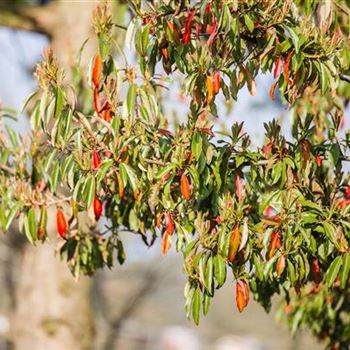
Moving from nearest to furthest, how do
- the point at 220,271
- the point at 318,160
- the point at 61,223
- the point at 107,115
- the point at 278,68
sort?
1. the point at 220,271
2. the point at 278,68
3. the point at 107,115
4. the point at 318,160
5. the point at 61,223

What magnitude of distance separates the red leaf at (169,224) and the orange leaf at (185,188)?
6.3 inches

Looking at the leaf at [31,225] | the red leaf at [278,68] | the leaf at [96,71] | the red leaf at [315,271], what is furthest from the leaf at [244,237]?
the leaf at [31,225]

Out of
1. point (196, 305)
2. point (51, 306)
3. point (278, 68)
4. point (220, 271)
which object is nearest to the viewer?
point (220, 271)

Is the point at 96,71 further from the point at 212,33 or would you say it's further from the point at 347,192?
the point at 347,192

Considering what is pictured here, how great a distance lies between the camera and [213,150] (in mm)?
3070

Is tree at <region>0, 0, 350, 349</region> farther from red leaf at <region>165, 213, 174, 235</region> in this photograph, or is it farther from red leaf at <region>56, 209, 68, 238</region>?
red leaf at <region>56, 209, 68, 238</region>

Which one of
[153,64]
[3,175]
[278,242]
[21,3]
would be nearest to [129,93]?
[153,64]

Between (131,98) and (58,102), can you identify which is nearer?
(58,102)

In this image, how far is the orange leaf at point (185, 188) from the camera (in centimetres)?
289

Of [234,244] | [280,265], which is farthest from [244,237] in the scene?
[280,265]

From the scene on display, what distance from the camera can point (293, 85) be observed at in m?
3.03

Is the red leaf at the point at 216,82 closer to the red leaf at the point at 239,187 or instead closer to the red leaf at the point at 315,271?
the red leaf at the point at 239,187

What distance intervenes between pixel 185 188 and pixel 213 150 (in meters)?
0.24

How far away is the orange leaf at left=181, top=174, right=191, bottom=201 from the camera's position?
289 cm
